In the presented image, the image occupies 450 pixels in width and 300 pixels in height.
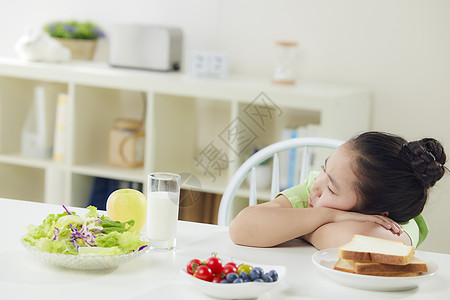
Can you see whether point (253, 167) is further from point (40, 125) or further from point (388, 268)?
point (40, 125)

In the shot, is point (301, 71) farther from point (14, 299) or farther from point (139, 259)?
point (14, 299)

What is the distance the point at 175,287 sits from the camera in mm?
1011

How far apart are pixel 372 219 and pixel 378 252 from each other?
208 mm

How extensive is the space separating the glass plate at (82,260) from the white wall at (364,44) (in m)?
1.78

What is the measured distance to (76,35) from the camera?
3068 mm

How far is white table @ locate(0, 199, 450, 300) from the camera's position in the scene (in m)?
0.97

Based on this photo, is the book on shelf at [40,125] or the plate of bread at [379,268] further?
the book on shelf at [40,125]

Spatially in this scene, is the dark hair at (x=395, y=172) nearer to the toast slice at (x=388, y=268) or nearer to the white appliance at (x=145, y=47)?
the toast slice at (x=388, y=268)

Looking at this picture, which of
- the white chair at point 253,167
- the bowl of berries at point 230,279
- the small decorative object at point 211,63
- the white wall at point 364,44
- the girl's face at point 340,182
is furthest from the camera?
the small decorative object at point 211,63

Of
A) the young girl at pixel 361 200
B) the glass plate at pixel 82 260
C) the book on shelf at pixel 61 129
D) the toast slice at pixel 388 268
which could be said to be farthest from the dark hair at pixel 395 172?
the book on shelf at pixel 61 129

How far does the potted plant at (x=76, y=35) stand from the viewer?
306 centimetres

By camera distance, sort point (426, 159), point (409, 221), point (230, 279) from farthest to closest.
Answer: point (409, 221) < point (426, 159) < point (230, 279)

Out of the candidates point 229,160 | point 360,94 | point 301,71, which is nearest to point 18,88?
point 229,160

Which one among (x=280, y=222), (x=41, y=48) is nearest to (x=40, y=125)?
(x=41, y=48)
